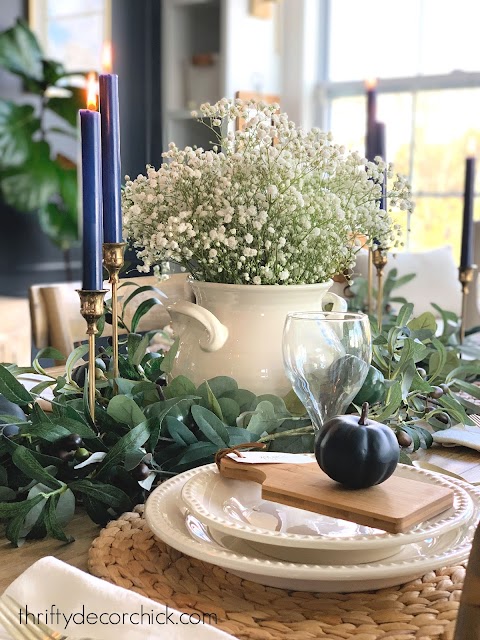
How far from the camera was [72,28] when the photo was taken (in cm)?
479

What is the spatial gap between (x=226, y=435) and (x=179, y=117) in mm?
4493

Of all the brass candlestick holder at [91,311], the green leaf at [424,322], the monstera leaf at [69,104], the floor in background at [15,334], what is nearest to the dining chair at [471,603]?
Answer: the brass candlestick holder at [91,311]

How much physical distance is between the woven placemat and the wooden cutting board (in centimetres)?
5

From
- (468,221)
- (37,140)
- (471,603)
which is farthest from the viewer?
(37,140)

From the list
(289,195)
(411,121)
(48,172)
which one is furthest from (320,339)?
(411,121)

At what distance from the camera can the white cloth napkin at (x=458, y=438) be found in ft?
3.29

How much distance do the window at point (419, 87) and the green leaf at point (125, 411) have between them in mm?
3959

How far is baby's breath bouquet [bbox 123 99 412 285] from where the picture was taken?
992 mm

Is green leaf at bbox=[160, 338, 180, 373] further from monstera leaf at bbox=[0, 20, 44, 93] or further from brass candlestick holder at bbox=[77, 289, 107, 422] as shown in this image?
monstera leaf at bbox=[0, 20, 44, 93]

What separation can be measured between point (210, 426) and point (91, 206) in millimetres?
244

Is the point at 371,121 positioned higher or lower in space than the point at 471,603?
higher

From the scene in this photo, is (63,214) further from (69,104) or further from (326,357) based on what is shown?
(326,357)

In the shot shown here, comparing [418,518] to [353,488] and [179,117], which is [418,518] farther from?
[179,117]

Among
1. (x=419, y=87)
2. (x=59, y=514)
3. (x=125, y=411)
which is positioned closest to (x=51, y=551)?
(x=59, y=514)
